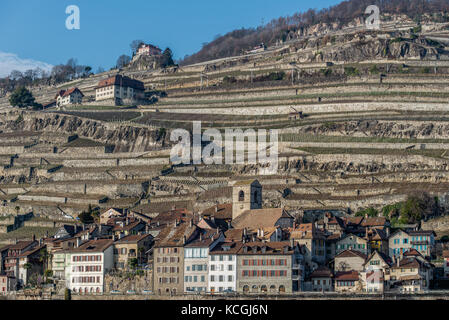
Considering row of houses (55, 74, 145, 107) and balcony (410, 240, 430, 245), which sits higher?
row of houses (55, 74, 145, 107)

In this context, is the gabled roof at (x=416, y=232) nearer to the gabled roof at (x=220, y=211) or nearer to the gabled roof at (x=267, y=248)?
the gabled roof at (x=267, y=248)

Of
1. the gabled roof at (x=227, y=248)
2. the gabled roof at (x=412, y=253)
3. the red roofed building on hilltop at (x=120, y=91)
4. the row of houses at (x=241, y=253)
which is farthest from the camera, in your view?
the red roofed building on hilltop at (x=120, y=91)

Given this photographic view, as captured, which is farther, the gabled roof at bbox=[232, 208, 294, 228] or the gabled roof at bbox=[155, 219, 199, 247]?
the gabled roof at bbox=[232, 208, 294, 228]

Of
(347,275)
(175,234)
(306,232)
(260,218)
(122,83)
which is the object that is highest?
(122,83)

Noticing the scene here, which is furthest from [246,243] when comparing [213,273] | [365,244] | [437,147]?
[437,147]

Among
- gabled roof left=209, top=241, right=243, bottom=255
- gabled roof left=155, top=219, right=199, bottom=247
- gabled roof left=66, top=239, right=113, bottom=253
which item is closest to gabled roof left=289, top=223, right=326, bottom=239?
gabled roof left=209, top=241, right=243, bottom=255

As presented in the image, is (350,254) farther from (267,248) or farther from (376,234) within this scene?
(267,248)

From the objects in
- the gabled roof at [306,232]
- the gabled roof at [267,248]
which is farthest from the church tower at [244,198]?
the gabled roof at [267,248]

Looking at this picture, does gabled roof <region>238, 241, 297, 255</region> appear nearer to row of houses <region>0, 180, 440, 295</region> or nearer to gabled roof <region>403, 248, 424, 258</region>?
row of houses <region>0, 180, 440, 295</region>

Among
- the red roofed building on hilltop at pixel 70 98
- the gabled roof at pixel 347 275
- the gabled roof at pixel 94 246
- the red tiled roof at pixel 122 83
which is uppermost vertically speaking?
the red tiled roof at pixel 122 83

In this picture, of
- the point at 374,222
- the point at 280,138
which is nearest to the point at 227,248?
the point at 374,222

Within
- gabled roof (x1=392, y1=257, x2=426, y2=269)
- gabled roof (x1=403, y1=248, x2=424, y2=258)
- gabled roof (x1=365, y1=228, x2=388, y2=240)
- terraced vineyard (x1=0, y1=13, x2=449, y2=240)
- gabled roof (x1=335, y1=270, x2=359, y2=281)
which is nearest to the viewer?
gabled roof (x1=392, y1=257, x2=426, y2=269)
